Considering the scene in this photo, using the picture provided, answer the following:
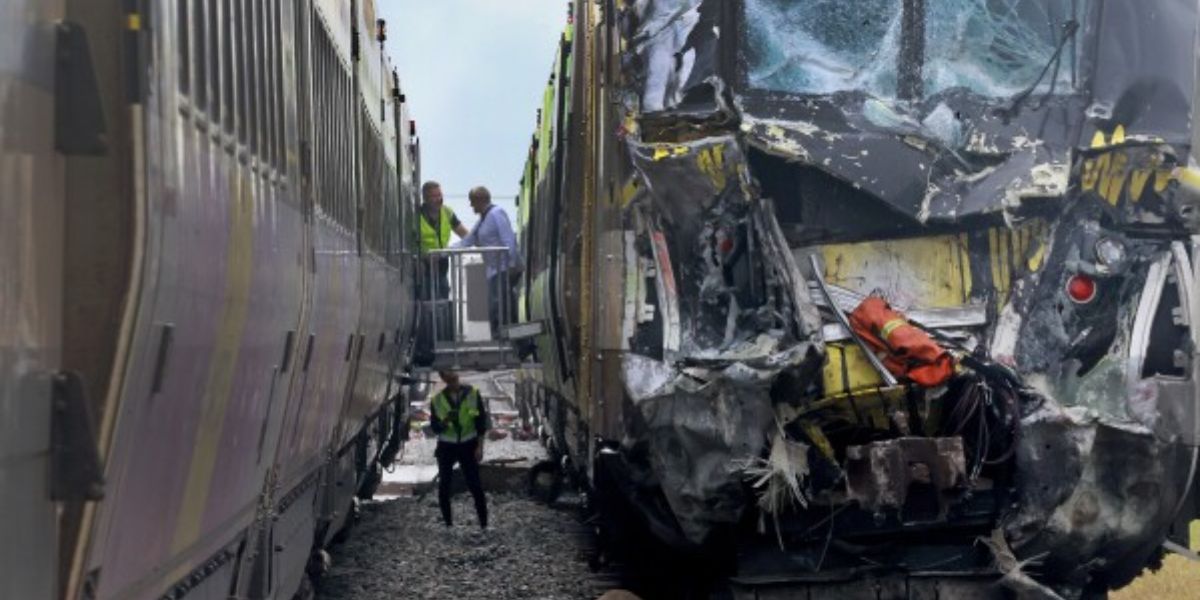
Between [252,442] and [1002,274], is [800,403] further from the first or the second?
[252,442]

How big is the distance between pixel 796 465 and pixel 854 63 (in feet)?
5.88

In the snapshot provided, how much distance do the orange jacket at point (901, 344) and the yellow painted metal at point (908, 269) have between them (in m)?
0.14

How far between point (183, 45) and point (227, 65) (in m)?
0.78

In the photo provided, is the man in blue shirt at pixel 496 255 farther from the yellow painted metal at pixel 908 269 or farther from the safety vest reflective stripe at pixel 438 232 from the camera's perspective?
the yellow painted metal at pixel 908 269

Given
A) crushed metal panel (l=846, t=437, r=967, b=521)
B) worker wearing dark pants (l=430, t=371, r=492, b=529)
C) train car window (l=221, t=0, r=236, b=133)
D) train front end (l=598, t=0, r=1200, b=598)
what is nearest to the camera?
train car window (l=221, t=0, r=236, b=133)

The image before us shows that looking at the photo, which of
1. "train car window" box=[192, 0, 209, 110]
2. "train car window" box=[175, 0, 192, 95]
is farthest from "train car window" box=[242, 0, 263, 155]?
"train car window" box=[175, 0, 192, 95]

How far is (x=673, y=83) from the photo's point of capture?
792 centimetres

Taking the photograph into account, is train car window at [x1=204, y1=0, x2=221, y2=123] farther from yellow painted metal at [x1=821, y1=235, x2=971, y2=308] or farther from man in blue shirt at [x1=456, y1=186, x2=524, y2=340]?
man in blue shirt at [x1=456, y1=186, x2=524, y2=340]

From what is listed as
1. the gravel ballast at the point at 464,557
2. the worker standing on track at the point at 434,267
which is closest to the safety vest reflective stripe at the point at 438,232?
the worker standing on track at the point at 434,267

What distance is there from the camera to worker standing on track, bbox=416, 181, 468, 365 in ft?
62.9

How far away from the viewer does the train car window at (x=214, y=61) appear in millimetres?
4250

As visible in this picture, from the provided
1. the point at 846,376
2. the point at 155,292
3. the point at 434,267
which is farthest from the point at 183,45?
the point at 434,267

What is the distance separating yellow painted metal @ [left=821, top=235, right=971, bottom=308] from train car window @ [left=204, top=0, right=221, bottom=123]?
397cm

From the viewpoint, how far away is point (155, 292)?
10.8ft
